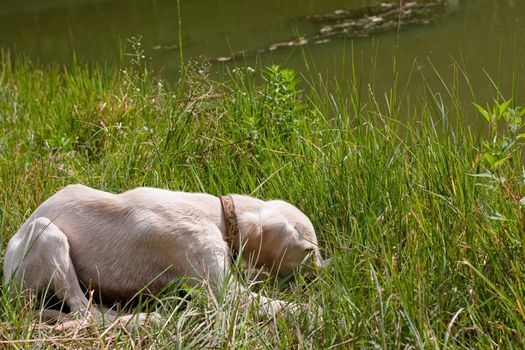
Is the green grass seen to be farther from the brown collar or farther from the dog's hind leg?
the brown collar

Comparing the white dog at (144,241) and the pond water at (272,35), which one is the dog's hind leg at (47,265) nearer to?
the white dog at (144,241)

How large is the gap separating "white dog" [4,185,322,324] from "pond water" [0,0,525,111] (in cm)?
Answer: 253

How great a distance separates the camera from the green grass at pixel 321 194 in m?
2.91

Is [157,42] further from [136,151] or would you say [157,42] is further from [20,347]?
[20,347]

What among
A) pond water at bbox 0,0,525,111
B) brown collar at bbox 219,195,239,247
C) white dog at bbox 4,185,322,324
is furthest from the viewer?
pond water at bbox 0,0,525,111

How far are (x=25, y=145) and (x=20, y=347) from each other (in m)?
2.65

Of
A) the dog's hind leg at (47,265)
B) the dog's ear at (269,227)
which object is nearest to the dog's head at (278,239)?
the dog's ear at (269,227)

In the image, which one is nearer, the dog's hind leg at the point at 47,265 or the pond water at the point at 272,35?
the dog's hind leg at the point at 47,265

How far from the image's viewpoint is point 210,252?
11.2ft

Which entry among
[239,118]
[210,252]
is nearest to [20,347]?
[210,252]

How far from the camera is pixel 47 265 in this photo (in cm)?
348

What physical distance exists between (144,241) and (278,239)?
526 millimetres

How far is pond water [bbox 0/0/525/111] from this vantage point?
807 centimetres

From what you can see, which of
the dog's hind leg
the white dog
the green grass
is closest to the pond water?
the green grass
